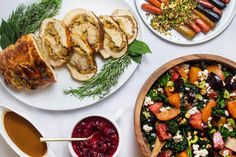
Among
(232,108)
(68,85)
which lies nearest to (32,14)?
(68,85)

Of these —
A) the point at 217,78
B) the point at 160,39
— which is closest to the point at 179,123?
the point at 217,78

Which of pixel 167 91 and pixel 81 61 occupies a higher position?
pixel 81 61

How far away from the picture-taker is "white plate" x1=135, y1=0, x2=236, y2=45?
2.90 meters

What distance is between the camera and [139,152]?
2926mm

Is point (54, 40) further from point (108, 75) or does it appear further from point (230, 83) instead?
point (230, 83)

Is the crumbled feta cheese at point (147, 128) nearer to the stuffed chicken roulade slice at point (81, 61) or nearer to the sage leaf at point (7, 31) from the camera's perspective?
the stuffed chicken roulade slice at point (81, 61)

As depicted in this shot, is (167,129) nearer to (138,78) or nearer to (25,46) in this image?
(138,78)

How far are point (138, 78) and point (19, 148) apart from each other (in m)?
0.74

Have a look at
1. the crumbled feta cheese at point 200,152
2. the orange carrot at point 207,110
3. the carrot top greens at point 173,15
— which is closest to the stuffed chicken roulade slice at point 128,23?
the carrot top greens at point 173,15

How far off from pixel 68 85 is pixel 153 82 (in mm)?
484

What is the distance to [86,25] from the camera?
283 cm

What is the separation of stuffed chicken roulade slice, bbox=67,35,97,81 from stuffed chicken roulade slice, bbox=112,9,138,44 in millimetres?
215

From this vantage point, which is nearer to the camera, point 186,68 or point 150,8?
point 186,68

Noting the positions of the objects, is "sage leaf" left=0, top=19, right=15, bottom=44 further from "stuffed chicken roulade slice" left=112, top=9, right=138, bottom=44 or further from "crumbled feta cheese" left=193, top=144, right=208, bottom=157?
"crumbled feta cheese" left=193, top=144, right=208, bottom=157
